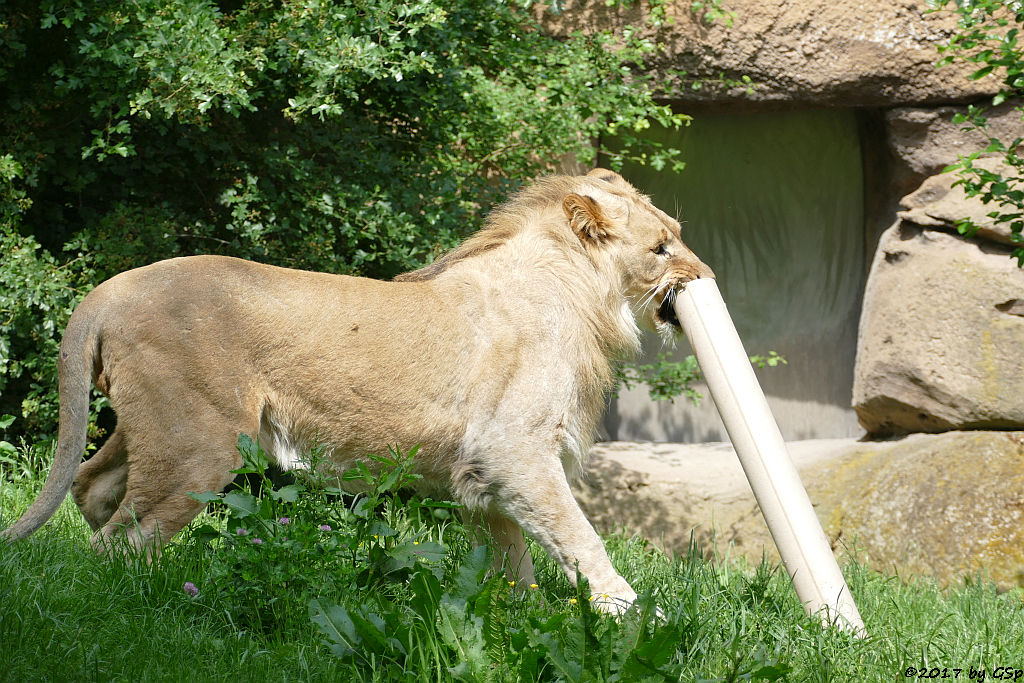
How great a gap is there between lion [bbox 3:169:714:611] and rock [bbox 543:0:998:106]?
3.00 metres

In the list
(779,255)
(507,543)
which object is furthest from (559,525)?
(779,255)

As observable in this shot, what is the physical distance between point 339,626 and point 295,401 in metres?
1.04

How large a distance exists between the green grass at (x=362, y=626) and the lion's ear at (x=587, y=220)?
1400 millimetres

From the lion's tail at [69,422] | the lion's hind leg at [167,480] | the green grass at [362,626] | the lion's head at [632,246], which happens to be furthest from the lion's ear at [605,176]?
the lion's tail at [69,422]

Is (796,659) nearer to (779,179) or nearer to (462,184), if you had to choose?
(462,184)

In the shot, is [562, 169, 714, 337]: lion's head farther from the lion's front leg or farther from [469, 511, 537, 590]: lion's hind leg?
[469, 511, 537, 590]: lion's hind leg

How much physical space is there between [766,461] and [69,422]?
266 cm

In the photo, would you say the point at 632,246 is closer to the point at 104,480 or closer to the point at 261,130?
the point at 104,480

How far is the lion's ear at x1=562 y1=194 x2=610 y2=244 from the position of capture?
4391mm

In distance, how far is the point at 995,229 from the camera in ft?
21.1

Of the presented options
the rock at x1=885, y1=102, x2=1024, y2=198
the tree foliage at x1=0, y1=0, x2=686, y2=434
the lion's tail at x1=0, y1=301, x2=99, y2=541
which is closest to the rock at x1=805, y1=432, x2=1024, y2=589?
the rock at x1=885, y1=102, x2=1024, y2=198

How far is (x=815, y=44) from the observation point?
712cm

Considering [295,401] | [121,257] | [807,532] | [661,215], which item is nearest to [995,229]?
[661,215]

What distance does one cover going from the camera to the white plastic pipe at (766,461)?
3.88 meters
